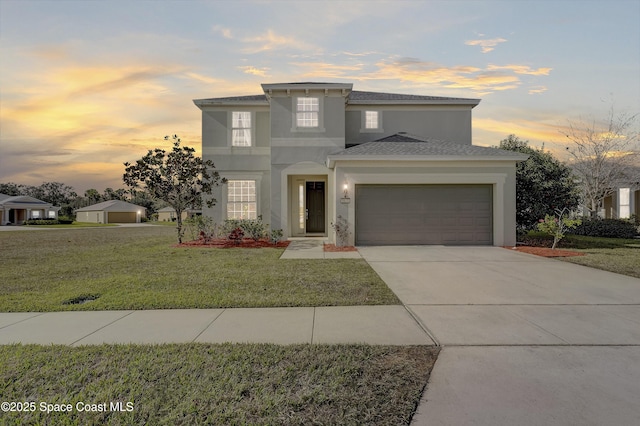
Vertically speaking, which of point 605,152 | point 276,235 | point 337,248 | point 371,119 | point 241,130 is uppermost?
point 371,119

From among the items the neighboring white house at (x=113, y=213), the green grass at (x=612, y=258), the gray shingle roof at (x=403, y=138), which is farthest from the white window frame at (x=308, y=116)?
the neighboring white house at (x=113, y=213)

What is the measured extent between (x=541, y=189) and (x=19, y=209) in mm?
61207

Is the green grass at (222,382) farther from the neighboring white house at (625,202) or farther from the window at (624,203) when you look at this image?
the window at (624,203)

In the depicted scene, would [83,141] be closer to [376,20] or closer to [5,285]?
[5,285]

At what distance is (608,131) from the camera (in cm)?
2078

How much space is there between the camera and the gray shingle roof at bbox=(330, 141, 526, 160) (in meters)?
12.6

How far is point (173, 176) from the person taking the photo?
14.8 meters

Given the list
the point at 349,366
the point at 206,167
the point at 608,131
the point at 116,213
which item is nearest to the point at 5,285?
the point at 349,366

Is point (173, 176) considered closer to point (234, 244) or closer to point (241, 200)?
point (241, 200)

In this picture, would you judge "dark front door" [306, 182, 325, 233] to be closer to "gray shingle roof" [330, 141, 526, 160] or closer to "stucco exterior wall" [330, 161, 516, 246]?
"gray shingle roof" [330, 141, 526, 160]

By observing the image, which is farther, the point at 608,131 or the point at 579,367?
the point at 608,131

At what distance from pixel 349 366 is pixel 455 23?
12.0 m

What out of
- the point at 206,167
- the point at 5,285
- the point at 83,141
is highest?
the point at 83,141

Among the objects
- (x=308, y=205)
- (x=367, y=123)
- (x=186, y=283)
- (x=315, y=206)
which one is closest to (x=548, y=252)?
(x=367, y=123)
